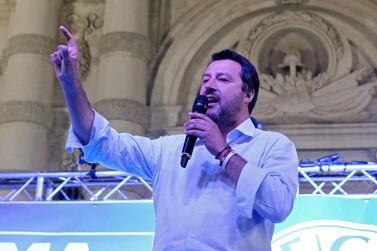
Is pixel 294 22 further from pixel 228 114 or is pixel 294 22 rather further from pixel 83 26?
pixel 228 114

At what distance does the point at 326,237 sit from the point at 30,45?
6208 mm

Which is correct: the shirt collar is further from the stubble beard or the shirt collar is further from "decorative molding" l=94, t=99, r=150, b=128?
"decorative molding" l=94, t=99, r=150, b=128

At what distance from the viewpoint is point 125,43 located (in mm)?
8477

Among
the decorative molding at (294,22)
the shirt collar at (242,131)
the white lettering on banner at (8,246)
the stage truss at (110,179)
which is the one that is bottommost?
the white lettering on banner at (8,246)

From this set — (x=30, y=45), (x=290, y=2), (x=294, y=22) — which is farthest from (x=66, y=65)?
(x=290, y=2)

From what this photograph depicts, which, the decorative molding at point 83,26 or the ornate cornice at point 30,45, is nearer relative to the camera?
the ornate cornice at point 30,45

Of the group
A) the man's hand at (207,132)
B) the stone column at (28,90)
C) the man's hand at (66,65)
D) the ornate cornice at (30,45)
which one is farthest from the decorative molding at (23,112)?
the man's hand at (207,132)

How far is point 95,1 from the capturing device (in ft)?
31.9

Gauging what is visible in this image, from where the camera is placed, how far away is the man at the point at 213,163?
170 cm

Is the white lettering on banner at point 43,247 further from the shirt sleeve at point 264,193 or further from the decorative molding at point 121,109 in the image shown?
the decorative molding at point 121,109

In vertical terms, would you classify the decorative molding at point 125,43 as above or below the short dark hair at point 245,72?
above

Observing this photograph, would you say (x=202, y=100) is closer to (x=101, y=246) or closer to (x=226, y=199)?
(x=226, y=199)

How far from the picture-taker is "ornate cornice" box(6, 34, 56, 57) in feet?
28.3

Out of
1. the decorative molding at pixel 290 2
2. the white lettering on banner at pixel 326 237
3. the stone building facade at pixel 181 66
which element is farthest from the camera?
the decorative molding at pixel 290 2
